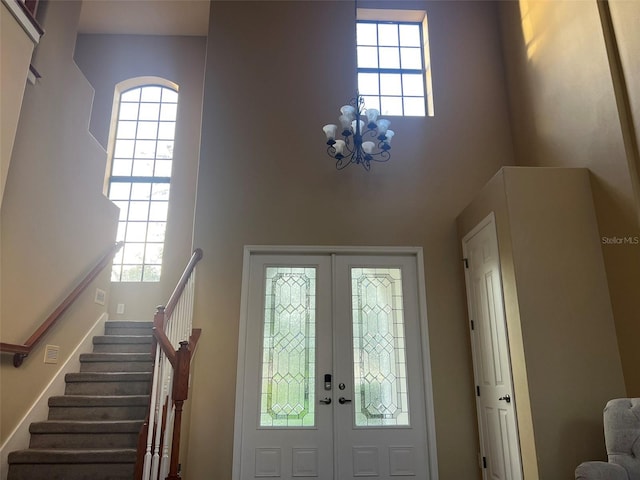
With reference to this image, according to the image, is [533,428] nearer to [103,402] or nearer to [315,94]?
[103,402]

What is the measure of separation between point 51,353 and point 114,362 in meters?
0.57

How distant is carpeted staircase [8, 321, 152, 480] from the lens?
3.33 meters

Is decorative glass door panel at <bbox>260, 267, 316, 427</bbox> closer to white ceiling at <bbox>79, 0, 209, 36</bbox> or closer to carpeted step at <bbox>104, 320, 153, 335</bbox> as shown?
carpeted step at <bbox>104, 320, 153, 335</bbox>

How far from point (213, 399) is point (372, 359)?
150 centimetres

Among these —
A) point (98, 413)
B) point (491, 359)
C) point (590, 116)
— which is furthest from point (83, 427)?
point (590, 116)

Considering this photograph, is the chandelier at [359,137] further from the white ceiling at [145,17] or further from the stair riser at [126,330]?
the white ceiling at [145,17]

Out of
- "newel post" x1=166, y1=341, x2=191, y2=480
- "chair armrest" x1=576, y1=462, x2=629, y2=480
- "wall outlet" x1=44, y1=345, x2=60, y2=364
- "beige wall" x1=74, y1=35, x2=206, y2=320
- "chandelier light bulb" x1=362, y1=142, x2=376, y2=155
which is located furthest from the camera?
"beige wall" x1=74, y1=35, x2=206, y2=320

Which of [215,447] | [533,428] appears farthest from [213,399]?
[533,428]

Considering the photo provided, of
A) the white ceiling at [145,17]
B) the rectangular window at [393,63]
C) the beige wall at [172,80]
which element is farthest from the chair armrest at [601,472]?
the white ceiling at [145,17]

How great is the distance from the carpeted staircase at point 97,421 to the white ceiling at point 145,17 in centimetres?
435

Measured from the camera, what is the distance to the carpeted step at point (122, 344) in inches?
181

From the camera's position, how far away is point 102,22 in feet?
20.7

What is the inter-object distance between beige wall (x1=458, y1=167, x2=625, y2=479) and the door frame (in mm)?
993

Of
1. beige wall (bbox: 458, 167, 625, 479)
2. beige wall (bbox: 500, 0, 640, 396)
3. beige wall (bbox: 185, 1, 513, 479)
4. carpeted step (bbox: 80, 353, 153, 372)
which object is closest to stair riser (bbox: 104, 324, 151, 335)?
carpeted step (bbox: 80, 353, 153, 372)
